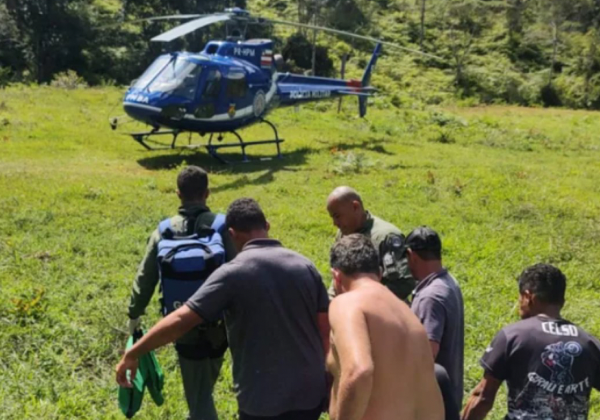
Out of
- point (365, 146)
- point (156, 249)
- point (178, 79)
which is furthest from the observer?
point (365, 146)

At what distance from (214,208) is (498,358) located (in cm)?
756

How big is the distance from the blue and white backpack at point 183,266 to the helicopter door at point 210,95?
10.4 meters

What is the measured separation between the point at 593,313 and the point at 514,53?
37950 mm

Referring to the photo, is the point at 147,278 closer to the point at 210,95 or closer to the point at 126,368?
the point at 126,368

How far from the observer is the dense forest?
31000mm

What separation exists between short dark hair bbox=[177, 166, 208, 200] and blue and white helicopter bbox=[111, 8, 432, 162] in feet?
27.2

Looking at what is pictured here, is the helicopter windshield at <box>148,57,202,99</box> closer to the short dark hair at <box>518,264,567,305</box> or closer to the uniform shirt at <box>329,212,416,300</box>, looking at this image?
the uniform shirt at <box>329,212,416,300</box>

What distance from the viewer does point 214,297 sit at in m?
2.97

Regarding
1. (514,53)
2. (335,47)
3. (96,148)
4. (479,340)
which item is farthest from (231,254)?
(514,53)

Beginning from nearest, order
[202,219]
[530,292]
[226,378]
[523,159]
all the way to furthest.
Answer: [530,292] < [202,219] < [226,378] < [523,159]

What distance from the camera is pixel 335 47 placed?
39.9 metres

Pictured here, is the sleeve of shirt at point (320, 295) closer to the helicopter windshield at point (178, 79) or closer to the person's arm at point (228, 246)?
the person's arm at point (228, 246)

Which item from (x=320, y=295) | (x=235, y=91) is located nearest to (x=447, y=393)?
(x=320, y=295)

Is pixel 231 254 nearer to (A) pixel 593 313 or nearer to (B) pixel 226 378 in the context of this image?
(B) pixel 226 378
